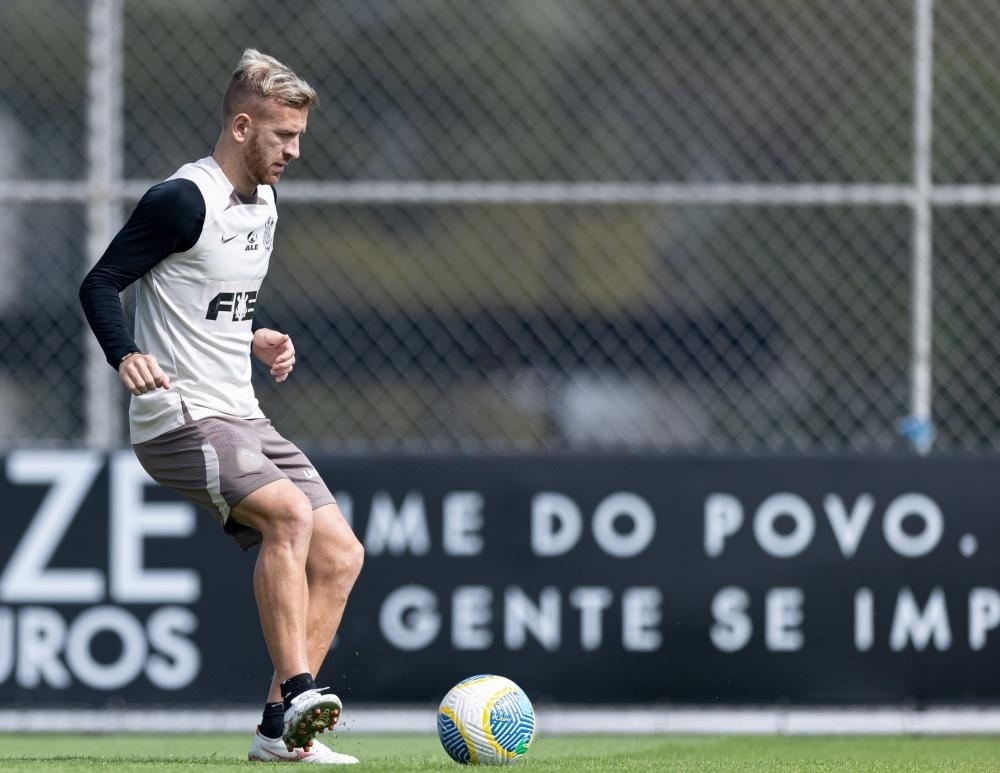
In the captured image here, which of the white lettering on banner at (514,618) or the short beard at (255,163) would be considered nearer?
the short beard at (255,163)

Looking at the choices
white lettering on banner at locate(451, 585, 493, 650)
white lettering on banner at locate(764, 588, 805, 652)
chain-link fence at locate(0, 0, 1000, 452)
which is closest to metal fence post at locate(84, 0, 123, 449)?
chain-link fence at locate(0, 0, 1000, 452)

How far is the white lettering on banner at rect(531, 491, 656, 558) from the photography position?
724cm

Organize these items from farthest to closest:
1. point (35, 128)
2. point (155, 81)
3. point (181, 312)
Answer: point (35, 128) → point (155, 81) → point (181, 312)

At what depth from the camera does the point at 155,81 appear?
1466cm

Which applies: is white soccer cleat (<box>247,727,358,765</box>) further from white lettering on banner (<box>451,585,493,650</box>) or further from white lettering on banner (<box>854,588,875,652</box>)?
white lettering on banner (<box>854,588,875,652</box>)

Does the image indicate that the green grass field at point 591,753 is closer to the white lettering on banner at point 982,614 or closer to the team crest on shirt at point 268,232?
the white lettering on banner at point 982,614

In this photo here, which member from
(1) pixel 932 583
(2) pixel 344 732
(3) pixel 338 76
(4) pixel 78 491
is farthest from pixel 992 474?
(3) pixel 338 76

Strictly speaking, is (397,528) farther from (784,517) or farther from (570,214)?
(570,214)

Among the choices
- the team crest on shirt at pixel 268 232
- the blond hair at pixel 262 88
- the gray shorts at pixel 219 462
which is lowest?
the gray shorts at pixel 219 462

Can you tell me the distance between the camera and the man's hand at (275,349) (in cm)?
520

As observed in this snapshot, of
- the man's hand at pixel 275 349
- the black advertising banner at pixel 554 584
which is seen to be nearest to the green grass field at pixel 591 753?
the black advertising banner at pixel 554 584

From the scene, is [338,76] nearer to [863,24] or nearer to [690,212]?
[690,212]

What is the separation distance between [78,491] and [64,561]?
29 centimetres

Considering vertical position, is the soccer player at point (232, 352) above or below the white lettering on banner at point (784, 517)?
above
